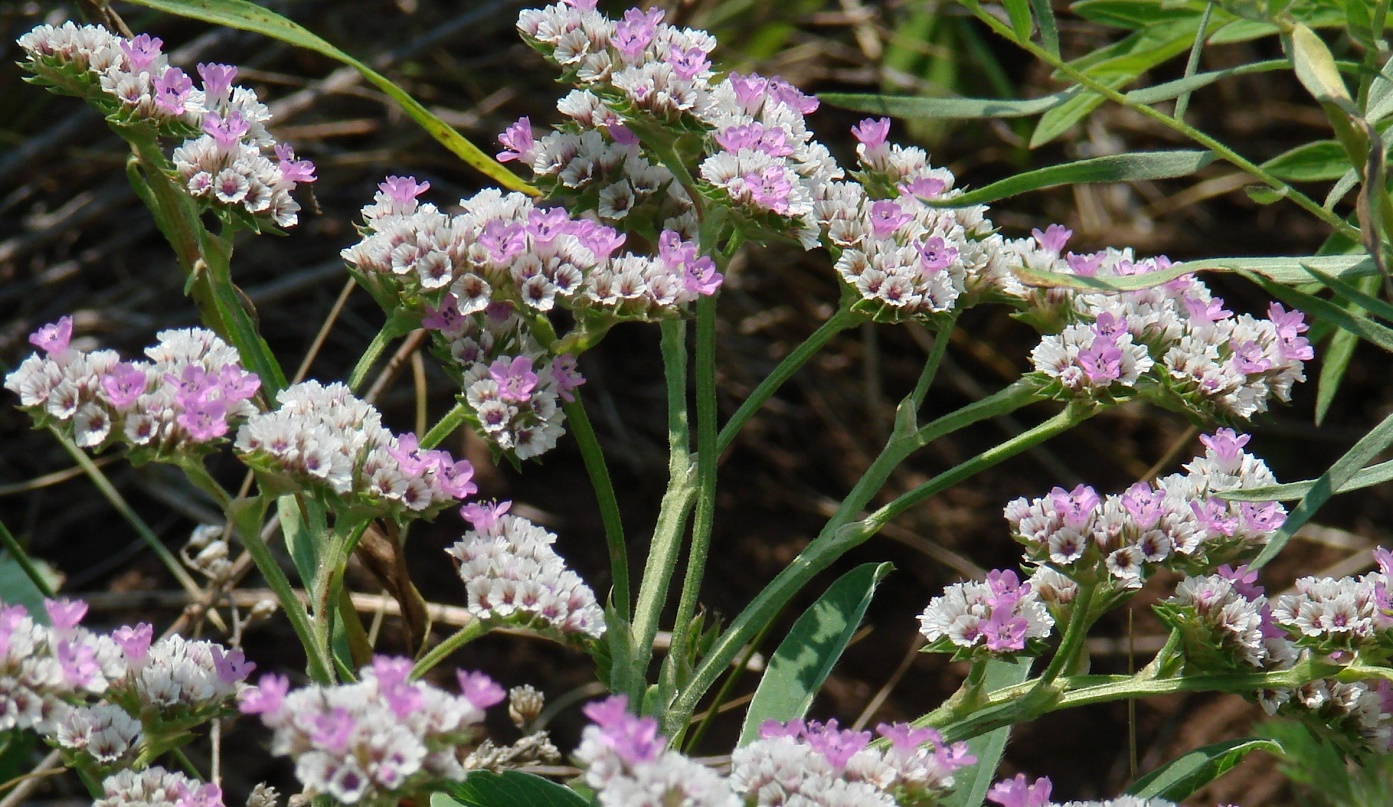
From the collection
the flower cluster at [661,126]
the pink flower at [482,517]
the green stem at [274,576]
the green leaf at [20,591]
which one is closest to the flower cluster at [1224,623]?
the flower cluster at [661,126]

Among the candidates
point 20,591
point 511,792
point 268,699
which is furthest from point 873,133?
point 20,591

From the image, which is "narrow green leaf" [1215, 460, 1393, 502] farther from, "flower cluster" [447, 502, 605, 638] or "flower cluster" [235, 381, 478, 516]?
"flower cluster" [235, 381, 478, 516]

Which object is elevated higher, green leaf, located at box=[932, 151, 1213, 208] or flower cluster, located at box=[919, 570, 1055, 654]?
green leaf, located at box=[932, 151, 1213, 208]

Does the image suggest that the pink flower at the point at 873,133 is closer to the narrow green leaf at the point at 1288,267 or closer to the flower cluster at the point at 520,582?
the narrow green leaf at the point at 1288,267

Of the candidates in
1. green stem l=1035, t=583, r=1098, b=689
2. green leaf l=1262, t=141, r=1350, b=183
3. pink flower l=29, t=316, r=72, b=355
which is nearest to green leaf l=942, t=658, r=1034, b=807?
green stem l=1035, t=583, r=1098, b=689

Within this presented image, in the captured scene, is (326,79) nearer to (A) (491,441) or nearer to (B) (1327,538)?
(A) (491,441)

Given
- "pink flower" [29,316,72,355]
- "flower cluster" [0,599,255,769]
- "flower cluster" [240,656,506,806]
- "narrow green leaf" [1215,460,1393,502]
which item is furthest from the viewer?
"narrow green leaf" [1215,460,1393,502]

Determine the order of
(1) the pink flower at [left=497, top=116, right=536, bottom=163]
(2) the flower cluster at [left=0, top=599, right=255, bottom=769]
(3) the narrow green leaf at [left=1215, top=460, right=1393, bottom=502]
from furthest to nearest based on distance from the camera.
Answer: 1. (1) the pink flower at [left=497, top=116, right=536, bottom=163]
2. (3) the narrow green leaf at [left=1215, top=460, right=1393, bottom=502]
3. (2) the flower cluster at [left=0, top=599, right=255, bottom=769]

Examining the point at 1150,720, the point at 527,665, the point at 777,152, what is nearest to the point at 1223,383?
the point at 777,152
